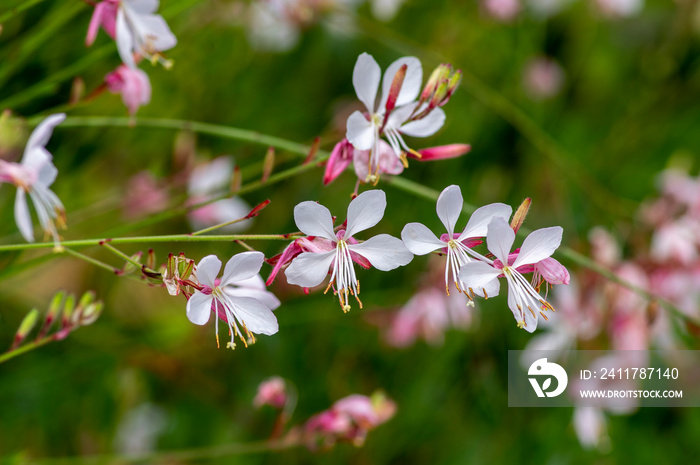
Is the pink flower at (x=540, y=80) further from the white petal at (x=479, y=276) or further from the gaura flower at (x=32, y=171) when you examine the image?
the gaura flower at (x=32, y=171)

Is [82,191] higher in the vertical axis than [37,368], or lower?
higher

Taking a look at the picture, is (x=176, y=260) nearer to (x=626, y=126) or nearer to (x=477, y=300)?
(x=477, y=300)

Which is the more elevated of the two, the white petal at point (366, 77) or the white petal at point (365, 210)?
the white petal at point (366, 77)

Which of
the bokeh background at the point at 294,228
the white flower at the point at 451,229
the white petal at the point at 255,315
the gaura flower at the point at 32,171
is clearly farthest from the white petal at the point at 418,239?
the bokeh background at the point at 294,228

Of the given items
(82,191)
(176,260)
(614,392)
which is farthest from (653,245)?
(82,191)

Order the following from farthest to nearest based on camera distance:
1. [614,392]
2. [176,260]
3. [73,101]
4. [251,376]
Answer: [251,376] < [614,392] < [73,101] < [176,260]

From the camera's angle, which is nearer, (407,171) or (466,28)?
(407,171)

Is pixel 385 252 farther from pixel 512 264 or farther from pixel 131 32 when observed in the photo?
pixel 131 32
